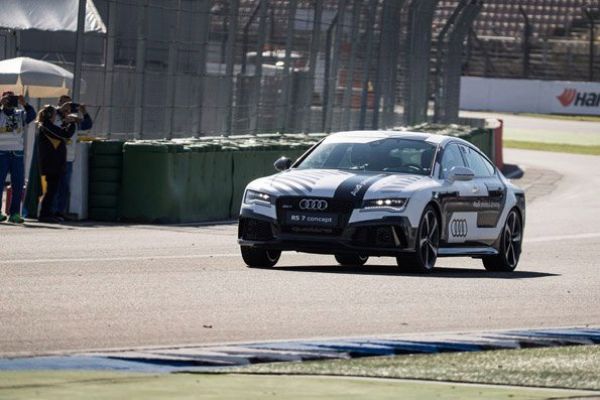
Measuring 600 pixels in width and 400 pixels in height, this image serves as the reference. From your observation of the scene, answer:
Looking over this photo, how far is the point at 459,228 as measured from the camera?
50.0ft

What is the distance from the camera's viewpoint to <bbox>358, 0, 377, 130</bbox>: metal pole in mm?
28766

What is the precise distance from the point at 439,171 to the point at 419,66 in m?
18.5

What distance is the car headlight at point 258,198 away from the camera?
14.2m

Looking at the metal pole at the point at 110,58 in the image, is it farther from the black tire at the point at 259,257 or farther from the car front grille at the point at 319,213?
the car front grille at the point at 319,213

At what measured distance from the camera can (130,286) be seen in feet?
40.3

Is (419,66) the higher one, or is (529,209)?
(419,66)

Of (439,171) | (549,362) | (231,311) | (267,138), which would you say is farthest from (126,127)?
(549,362)

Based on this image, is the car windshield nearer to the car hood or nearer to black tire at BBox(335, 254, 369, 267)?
the car hood

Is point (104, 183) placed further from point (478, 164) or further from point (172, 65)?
point (478, 164)

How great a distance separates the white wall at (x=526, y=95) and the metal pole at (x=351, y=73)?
36.8 m

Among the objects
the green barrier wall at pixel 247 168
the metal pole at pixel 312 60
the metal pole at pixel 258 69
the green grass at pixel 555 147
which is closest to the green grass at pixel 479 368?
the green barrier wall at pixel 247 168

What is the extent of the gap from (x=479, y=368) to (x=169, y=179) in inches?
488

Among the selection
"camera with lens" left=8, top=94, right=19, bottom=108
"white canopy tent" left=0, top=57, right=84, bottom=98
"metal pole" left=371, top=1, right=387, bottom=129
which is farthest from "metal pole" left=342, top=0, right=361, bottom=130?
"camera with lens" left=8, top=94, right=19, bottom=108

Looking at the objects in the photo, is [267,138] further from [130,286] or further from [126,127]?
[130,286]
